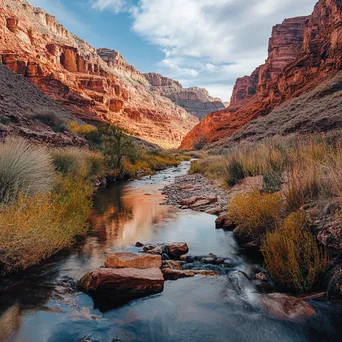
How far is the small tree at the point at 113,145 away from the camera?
18281mm

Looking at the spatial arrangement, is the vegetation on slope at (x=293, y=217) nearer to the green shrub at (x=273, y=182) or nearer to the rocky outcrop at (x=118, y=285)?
the green shrub at (x=273, y=182)

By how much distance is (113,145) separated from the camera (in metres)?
18.7

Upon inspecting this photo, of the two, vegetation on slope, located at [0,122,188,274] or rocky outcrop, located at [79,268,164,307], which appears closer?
rocky outcrop, located at [79,268,164,307]

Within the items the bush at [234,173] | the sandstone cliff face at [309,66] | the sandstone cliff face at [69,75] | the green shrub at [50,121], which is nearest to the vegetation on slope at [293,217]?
the bush at [234,173]

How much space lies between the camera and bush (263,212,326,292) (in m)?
3.54

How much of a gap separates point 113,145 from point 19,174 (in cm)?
1296

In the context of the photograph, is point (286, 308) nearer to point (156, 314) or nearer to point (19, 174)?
point (156, 314)

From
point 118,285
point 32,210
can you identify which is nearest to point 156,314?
point 118,285

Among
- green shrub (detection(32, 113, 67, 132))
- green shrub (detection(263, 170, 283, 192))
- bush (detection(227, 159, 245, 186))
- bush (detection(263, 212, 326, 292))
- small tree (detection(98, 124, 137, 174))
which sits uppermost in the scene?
green shrub (detection(32, 113, 67, 132))

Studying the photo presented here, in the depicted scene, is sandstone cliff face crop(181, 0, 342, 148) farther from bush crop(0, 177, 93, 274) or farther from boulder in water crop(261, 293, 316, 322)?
bush crop(0, 177, 93, 274)

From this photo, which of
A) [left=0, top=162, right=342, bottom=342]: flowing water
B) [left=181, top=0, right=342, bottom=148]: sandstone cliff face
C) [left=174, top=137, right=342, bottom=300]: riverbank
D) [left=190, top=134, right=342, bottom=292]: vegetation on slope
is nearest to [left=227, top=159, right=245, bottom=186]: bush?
[left=190, top=134, right=342, bottom=292]: vegetation on slope

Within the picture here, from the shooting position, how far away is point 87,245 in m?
5.89

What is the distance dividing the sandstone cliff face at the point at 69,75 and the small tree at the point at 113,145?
33.9 ft

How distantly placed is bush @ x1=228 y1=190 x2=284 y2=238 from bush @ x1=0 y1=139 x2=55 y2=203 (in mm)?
4473
